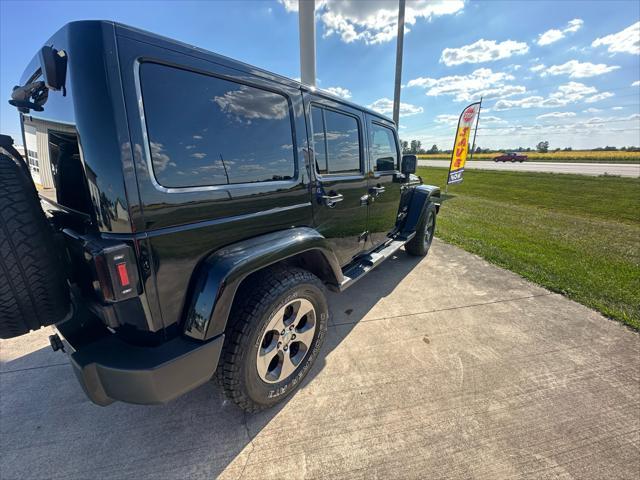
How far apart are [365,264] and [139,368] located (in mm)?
2244

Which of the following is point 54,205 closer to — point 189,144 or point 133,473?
point 189,144

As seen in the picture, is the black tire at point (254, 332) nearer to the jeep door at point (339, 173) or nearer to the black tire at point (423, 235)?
the jeep door at point (339, 173)

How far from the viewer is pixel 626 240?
5711mm

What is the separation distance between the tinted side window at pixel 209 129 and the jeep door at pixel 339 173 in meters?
0.41

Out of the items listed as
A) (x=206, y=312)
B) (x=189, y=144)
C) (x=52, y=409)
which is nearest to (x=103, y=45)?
(x=189, y=144)

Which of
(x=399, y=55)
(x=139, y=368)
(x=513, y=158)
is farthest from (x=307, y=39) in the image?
(x=513, y=158)

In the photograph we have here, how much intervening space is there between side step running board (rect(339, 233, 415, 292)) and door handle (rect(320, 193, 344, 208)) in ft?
2.25

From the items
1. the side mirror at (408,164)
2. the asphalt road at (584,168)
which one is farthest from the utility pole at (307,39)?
the asphalt road at (584,168)

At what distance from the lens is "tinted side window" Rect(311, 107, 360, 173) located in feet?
7.67

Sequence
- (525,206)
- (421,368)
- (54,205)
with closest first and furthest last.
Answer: (54,205) < (421,368) < (525,206)

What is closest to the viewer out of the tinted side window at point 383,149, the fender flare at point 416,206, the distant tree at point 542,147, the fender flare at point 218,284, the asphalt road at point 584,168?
the fender flare at point 218,284

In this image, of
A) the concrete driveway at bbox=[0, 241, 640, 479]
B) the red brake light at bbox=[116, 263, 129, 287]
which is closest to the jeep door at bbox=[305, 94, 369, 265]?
the concrete driveway at bbox=[0, 241, 640, 479]

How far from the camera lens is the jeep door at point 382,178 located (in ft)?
10.3

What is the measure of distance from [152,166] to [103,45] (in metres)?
0.49
